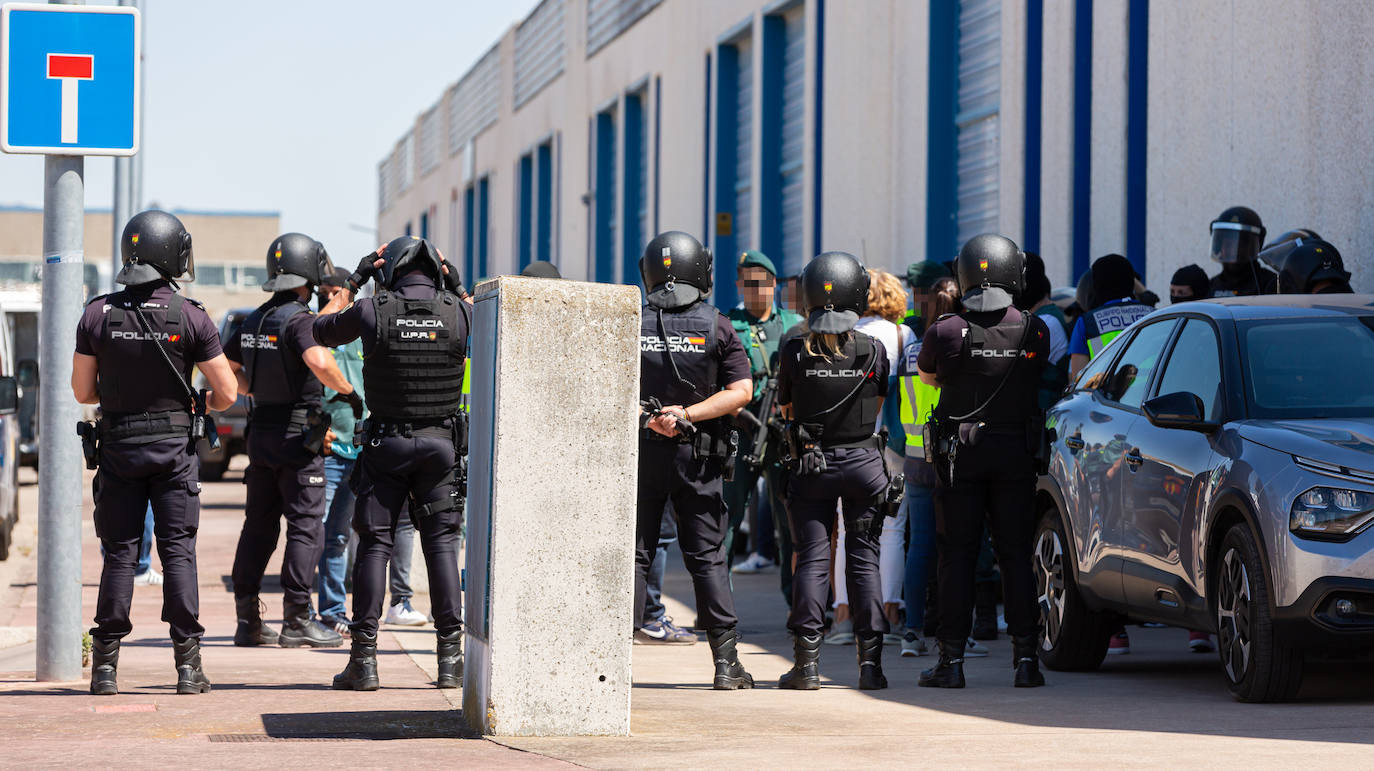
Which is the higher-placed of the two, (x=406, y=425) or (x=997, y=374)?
(x=997, y=374)

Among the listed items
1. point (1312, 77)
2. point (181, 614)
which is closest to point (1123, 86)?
point (1312, 77)

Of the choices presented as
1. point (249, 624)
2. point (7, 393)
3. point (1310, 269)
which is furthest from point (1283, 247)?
point (7, 393)

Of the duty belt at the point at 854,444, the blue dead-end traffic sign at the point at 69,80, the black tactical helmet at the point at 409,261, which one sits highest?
the blue dead-end traffic sign at the point at 69,80

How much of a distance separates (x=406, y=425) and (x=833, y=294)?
6.34 feet

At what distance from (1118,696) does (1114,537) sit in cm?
81

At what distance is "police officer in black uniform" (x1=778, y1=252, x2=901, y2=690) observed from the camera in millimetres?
8656

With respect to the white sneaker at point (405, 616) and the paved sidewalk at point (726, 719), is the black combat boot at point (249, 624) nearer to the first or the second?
the paved sidewalk at point (726, 719)

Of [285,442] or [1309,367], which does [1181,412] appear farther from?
[285,442]

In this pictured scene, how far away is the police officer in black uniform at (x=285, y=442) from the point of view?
1003 centimetres

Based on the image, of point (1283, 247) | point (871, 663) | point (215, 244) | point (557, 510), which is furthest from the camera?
point (215, 244)

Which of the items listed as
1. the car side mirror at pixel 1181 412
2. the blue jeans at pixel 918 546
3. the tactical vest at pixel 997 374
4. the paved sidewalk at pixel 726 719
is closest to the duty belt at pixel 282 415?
the paved sidewalk at pixel 726 719

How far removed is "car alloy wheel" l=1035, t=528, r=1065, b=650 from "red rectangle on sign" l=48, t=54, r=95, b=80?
192 inches

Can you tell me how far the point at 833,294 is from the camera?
8.72 metres

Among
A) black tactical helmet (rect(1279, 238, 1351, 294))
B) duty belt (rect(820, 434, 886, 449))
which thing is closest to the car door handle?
duty belt (rect(820, 434, 886, 449))
